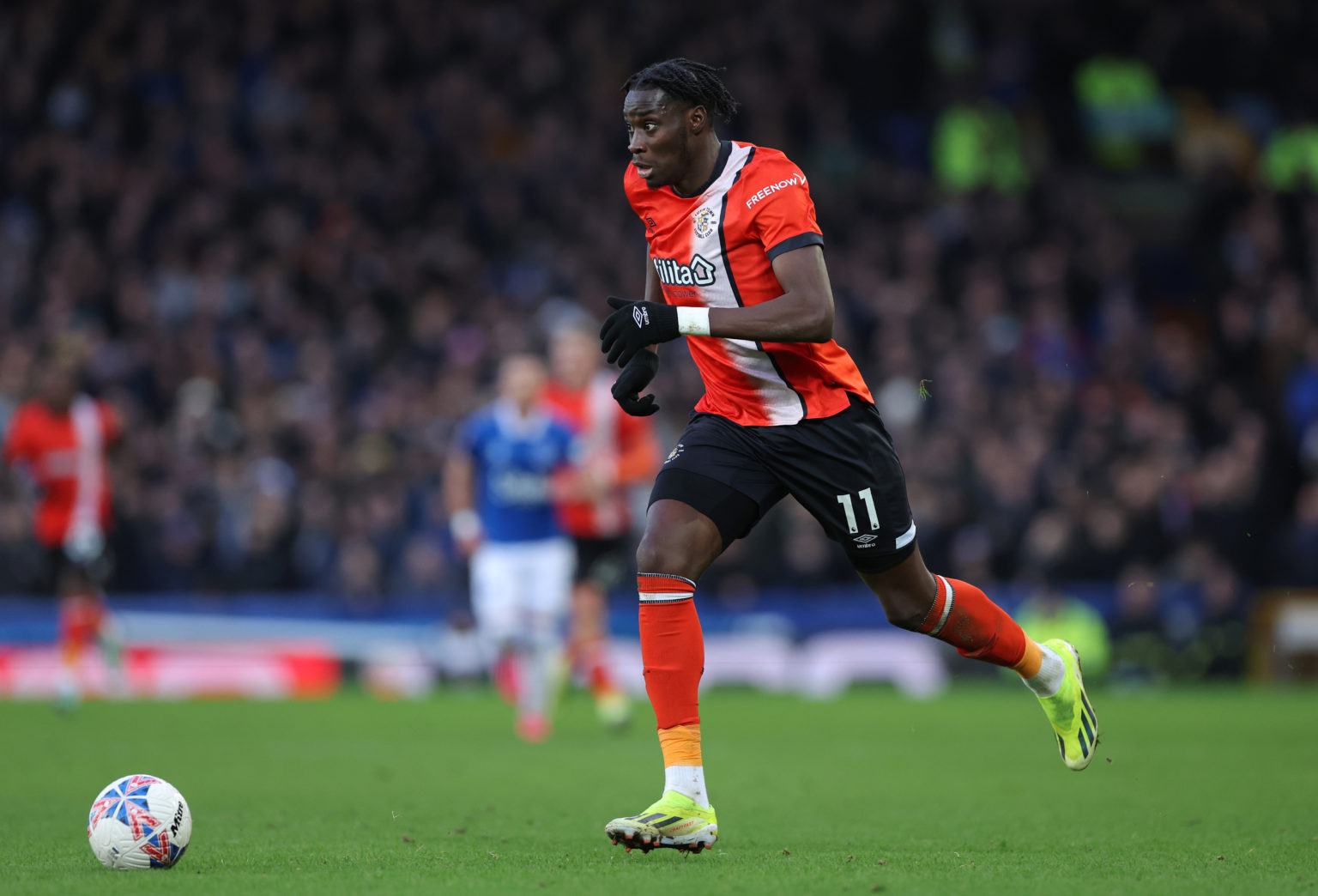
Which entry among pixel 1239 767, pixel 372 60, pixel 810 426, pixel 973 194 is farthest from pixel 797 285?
pixel 372 60

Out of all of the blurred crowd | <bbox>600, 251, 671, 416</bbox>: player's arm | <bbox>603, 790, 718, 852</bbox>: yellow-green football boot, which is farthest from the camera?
the blurred crowd

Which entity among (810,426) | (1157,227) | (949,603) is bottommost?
(949,603)

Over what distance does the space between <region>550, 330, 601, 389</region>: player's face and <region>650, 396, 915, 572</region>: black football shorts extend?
21.0ft

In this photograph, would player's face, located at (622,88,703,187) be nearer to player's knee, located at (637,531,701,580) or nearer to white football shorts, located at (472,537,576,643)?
player's knee, located at (637,531,701,580)

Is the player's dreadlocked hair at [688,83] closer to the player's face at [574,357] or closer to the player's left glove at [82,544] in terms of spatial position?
the player's face at [574,357]

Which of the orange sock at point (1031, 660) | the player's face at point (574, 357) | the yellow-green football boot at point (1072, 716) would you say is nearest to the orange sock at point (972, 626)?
the orange sock at point (1031, 660)

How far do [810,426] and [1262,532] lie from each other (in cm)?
1099

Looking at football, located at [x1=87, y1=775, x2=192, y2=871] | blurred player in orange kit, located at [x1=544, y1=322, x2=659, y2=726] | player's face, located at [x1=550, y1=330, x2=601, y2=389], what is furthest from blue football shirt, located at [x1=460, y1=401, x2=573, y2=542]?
football, located at [x1=87, y1=775, x2=192, y2=871]

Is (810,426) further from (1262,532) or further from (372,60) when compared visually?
(372,60)

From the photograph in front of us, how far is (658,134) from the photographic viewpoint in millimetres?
5176

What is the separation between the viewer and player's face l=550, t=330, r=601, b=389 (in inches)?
461

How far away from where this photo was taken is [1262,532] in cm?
1502

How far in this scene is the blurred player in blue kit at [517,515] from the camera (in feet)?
35.8

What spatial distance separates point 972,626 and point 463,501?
19.8 ft
